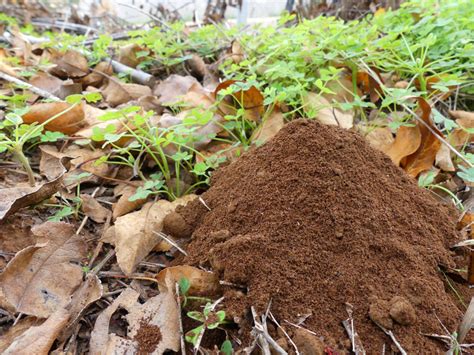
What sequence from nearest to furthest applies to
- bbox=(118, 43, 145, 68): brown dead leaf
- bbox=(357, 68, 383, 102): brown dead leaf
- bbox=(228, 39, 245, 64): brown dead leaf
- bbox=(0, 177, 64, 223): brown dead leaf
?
bbox=(0, 177, 64, 223): brown dead leaf < bbox=(357, 68, 383, 102): brown dead leaf < bbox=(228, 39, 245, 64): brown dead leaf < bbox=(118, 43, 145, 68): brown dead leaf

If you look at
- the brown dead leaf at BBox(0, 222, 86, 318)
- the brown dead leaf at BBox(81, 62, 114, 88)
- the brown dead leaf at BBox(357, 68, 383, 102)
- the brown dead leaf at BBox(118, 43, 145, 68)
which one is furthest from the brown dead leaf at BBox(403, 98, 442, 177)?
the brown dead leaf at BBox(118, 43, 145, 68)

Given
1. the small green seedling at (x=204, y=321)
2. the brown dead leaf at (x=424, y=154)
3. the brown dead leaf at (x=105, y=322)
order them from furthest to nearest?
the brown dead leaf at (x=424, y=154) → the brown dead leaf at (x=105, y=322) → the small green seedling at (x=204, y=321)

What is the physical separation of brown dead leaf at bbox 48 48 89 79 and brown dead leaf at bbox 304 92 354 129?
1669 millimetres

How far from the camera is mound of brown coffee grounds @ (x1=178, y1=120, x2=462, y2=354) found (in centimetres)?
110

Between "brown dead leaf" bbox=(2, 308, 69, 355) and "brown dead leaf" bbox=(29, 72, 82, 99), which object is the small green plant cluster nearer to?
"brown dead leaf" bbox=(2, 308, 69, 355)

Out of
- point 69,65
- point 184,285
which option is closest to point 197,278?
point 184,285

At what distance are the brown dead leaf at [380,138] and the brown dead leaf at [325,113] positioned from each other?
0.12 metres

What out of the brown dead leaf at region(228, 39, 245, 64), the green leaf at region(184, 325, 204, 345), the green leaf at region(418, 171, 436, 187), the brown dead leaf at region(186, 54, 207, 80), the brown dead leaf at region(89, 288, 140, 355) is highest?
the brown dead leaf at region(228, 39, 245, 64)

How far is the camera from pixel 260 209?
130cm

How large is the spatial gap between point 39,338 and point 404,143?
1563mm

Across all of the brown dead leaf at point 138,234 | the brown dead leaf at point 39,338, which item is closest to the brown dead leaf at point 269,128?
the brown dead leaf at point 138,234

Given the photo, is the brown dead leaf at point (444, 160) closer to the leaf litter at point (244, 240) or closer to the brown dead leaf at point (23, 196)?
the leaf litter at point (244, 240)

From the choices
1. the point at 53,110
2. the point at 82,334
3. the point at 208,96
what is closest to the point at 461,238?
the point at 82,334

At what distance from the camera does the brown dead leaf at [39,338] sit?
1116 millimetres
